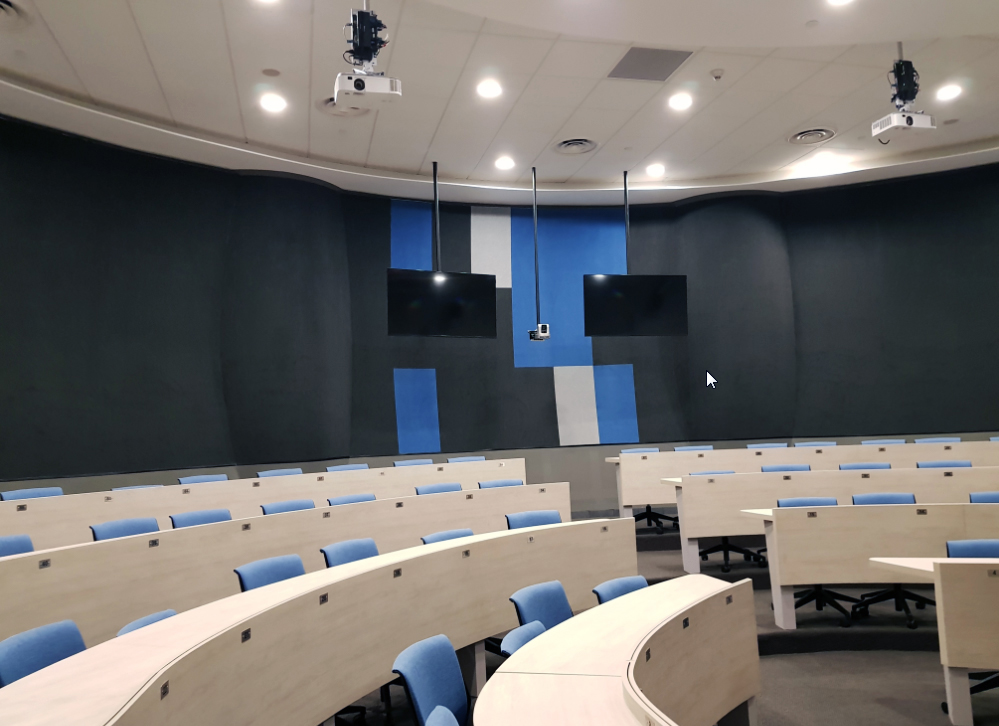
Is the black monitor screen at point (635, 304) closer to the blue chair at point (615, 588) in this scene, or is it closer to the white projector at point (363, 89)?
the white projector at point (363, 89)

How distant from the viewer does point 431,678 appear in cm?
230

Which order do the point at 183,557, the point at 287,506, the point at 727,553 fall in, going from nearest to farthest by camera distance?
the point at 183,557 < the point at 287,506 < the point at 727,553

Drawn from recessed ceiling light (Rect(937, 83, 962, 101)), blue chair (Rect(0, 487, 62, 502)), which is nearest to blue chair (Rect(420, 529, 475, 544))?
blue chair (Rect(0, 487, 62, 502))

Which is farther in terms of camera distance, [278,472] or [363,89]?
[278,472]

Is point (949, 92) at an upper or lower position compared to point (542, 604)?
upper

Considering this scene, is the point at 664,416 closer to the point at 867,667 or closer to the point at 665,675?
the point at 867,667

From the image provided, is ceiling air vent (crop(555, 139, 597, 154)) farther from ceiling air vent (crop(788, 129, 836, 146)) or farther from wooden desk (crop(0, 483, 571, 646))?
wooden desk (crop(0, 483, 571, 646))

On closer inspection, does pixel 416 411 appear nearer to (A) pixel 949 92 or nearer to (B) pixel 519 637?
(B) pixel 519 637

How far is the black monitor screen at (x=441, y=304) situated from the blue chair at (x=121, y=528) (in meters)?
4.00

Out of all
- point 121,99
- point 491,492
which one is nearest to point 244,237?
point 121,99

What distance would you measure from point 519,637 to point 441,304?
6274 mm

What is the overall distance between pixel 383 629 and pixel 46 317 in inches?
240

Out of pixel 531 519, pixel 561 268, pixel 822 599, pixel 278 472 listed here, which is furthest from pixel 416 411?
pixel 822 599

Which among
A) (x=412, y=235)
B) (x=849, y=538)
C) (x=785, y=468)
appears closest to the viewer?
(x=849, y=538)
